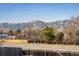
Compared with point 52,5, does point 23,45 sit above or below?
below

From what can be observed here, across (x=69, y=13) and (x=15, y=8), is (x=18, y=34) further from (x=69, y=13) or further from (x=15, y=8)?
(x=69, y=13)

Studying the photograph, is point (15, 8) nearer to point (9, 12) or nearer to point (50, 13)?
point (9, 12)

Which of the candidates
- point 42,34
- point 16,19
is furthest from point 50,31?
point 16,19

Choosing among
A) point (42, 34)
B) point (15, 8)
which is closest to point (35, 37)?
point (42, 34)

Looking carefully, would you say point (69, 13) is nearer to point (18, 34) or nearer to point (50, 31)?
point (50, 31)

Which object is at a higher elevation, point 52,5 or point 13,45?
point 52,5

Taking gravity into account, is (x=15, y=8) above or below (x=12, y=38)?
above

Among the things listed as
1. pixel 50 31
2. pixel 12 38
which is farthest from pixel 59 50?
pixel 12 38
